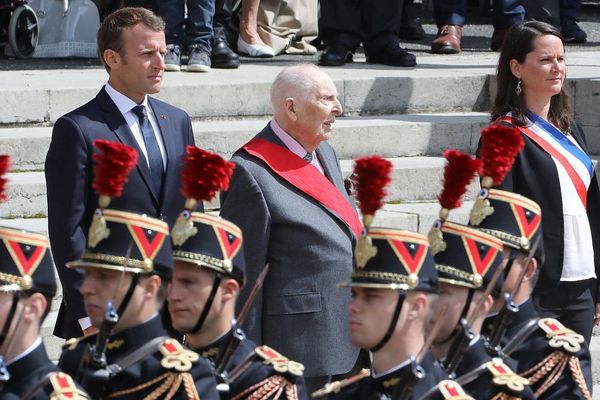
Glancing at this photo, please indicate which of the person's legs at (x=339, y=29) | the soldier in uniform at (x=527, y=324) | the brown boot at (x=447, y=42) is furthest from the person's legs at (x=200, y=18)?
the soldier in uniform at (x=527, y=324)

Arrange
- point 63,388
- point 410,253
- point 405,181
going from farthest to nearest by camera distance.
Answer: point 405,181
point 410,253
point 63,388

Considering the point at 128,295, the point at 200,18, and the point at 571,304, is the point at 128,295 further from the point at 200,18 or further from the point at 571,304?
the point at 200,18

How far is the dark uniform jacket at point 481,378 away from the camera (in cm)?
417

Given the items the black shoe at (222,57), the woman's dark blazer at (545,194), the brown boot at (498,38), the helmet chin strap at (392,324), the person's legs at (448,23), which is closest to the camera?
the helmet chin strap at (392,324)

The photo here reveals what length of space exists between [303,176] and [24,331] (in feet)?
5.58

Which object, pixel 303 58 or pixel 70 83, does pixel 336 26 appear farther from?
pixel 70 83

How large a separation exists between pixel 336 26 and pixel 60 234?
161 inches

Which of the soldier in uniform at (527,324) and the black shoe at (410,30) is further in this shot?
the black shoe at (410,30)

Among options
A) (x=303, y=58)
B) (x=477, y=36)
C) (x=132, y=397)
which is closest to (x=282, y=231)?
(x=132, y=397)

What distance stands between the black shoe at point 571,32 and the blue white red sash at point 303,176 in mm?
5813

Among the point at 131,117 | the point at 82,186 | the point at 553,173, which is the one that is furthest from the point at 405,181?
the point at 82,186

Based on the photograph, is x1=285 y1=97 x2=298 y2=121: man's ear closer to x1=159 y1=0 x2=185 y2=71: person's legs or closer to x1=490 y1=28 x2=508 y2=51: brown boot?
x1=159 y1=0 x2=185 y2=71: person's legs

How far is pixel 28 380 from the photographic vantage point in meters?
3.76

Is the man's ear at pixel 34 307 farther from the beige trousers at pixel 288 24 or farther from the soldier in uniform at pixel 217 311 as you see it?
the beige trousers at pixel 288 24
